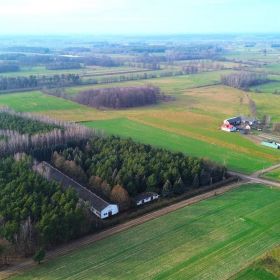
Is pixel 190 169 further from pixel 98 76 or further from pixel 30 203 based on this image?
pixel 98 76

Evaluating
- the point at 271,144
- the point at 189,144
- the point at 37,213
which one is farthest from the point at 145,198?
the point at 271,144

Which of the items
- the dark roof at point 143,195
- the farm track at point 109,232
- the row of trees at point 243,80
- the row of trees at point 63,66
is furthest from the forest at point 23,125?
the row of trees at point 63,66

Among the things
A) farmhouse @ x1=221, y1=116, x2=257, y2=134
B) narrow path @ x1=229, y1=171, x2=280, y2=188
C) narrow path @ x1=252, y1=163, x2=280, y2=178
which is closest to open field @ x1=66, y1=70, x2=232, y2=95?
farmhouse @ x1=221, y1=116, x2=257, y2=134

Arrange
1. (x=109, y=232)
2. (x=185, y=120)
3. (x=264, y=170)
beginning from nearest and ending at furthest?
(x=109, y=232)
(x=264, y=170)
(x=185, y=120)

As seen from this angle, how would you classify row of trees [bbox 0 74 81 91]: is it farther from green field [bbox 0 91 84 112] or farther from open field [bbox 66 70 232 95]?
green field [bbox 0 91 84 112]

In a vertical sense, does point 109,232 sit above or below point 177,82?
above

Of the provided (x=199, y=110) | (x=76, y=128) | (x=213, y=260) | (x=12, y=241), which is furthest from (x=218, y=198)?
(x=199, y=110)

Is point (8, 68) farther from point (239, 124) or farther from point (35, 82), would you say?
point (239, 124)
